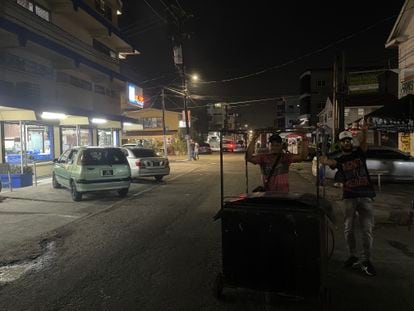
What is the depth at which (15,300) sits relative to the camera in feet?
14.7

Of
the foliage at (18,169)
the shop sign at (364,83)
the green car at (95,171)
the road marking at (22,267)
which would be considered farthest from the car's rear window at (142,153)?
the road marking at (22,267)

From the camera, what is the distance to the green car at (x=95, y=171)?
11492mm

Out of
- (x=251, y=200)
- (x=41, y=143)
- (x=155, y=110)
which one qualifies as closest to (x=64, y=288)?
(x=251, y=200)

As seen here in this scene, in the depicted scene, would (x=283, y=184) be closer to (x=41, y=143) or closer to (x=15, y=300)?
(x=15, y=300)

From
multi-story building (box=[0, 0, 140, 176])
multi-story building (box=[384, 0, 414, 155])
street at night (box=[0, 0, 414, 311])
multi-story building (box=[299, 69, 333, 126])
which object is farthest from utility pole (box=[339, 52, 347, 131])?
multi-story building (box=[299, 69, 333, 126])

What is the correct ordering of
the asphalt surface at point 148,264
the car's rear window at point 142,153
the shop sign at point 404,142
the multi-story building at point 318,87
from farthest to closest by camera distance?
the multi-story building at point 318,87 → the shop sign at point 404,142 → the car's rear window at point 142,153 → the asphalt surface at point 148,264

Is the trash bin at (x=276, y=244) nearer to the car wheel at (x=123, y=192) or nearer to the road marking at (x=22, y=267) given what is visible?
the road marking at (x=22, y=267)

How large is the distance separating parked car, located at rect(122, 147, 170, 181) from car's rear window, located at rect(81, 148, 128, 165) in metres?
3.91

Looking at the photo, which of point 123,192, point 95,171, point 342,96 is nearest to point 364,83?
point 342,96

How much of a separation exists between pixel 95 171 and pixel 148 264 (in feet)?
21.6

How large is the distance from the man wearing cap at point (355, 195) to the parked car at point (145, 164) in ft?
39.5

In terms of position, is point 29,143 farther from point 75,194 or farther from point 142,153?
point 75,194

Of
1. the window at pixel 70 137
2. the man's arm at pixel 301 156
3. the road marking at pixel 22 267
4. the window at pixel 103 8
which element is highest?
the window at pixel 103 8

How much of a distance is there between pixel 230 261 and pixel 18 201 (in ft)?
32.7
